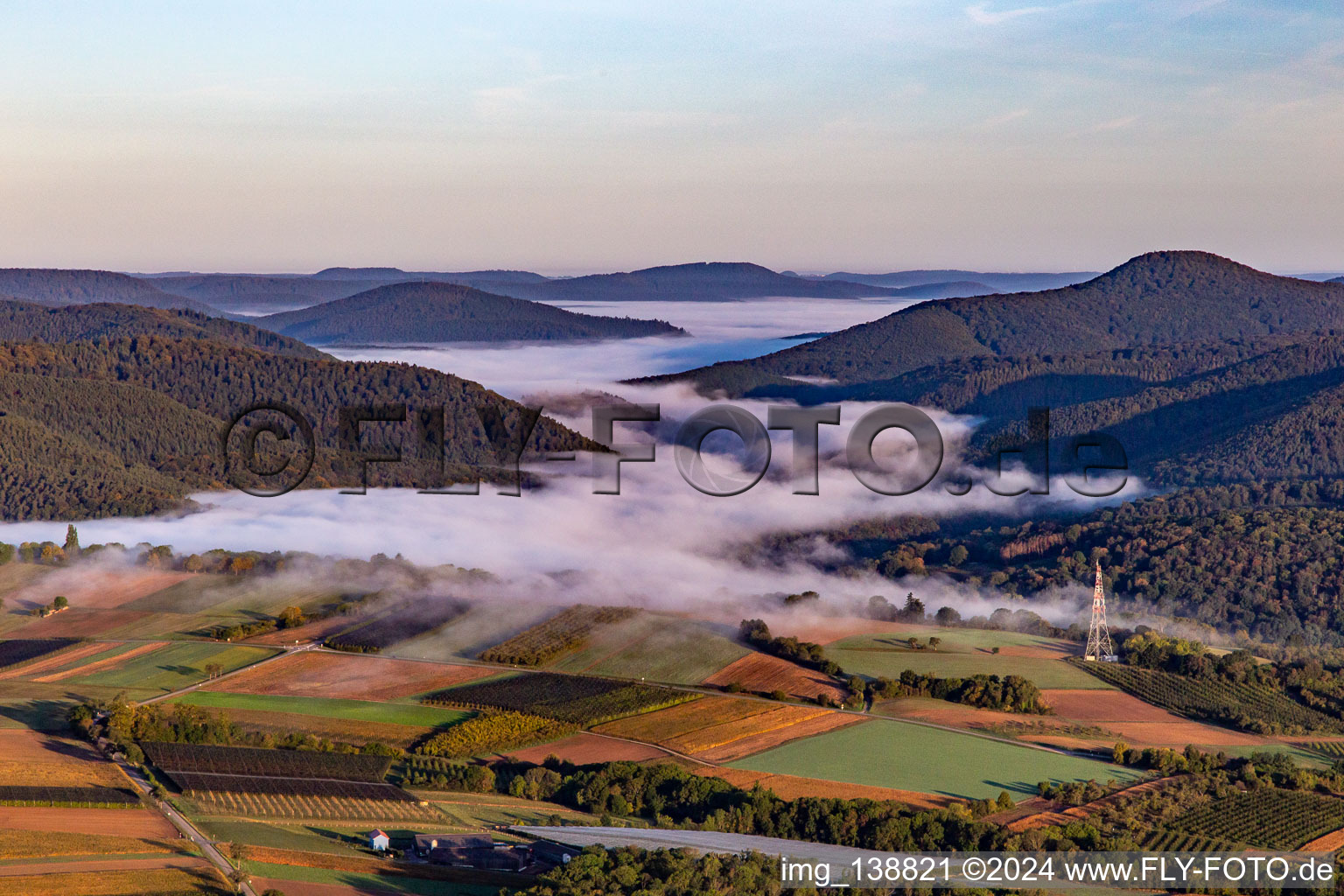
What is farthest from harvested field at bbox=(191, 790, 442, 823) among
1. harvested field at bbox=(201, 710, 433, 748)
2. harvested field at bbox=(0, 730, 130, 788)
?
harvested field at bbox=(201, 710, 433, 748)

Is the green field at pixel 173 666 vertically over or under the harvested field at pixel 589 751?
over

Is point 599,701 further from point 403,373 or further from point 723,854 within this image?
point 403,373

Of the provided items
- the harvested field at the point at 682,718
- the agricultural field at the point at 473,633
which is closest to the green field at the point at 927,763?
the harvested field at the point at 682,718

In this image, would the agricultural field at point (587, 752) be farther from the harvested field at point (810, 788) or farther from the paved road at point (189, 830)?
the paved road at point (189, 830)

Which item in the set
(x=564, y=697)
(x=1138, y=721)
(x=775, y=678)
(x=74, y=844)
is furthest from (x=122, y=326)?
(x=1138, y=721)

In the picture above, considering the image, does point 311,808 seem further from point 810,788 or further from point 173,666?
point 173,666

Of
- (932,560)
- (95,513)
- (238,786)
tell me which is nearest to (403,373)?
(95,513)
